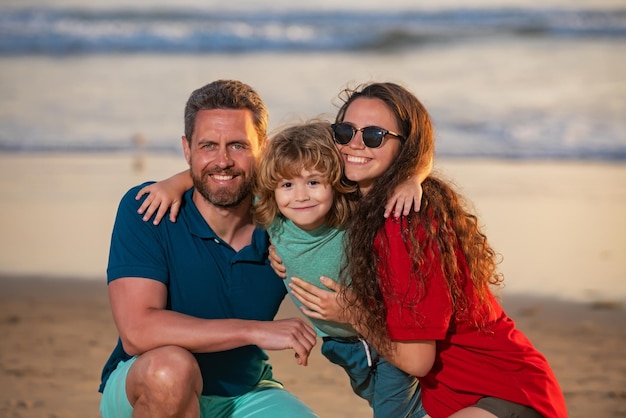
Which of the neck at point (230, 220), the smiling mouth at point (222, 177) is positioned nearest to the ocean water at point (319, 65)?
the neck at point (230, 220)

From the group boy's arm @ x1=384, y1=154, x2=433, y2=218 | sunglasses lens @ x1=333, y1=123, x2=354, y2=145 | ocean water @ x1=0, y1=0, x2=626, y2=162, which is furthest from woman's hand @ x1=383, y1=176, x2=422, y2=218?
ocean water @ x1=0, y1=0, x2=626, y2=162

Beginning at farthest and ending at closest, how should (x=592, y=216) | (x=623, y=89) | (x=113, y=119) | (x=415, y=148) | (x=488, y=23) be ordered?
(x=488, y=23) → (x=623, y=89) → (x=113, y=119) → (x=592, y=216) → (x=415, y=148)

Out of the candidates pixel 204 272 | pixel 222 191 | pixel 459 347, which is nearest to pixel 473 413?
pixel 459 347

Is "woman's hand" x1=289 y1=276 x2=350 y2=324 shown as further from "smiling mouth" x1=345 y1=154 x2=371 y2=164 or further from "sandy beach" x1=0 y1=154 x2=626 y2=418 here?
"sandy beach" x1=0 y1=154 x2=626 y2=418

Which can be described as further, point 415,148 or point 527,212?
point 527,212

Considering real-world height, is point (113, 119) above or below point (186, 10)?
below

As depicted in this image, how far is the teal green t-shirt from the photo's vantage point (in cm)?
356

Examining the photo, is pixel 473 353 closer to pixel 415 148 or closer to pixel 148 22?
pixel 415 148

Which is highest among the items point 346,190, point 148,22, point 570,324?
point 148,22

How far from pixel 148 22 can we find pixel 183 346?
1449 centimetres

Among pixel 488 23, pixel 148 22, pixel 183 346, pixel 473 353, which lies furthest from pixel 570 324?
pixel 148 22

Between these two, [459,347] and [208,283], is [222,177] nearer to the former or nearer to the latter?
[208,283]

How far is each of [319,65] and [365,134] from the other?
11.4m

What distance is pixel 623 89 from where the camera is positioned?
1337cm
